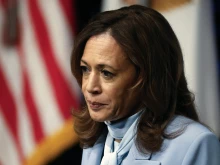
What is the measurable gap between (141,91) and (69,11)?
3.80 ft

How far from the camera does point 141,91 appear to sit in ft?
4.46

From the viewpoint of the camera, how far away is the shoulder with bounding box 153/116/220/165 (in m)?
1.28

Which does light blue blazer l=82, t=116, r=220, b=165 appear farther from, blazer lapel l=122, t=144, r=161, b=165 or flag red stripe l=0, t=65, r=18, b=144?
flag red stripe l=0, t=65, r=18, b=144

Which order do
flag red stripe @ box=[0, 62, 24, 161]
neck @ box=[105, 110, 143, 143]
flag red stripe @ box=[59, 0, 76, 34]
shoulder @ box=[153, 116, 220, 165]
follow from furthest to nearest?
flag red stripe @ box=[0, 62, 24, 161]
flag red stripe @ box=[59, 0, 76, 34]
neck @ box=[105, 110, 143, 143]
shoulder @ box=[153, 116, 220, 165]

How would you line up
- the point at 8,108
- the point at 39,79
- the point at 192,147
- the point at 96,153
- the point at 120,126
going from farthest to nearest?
the point at 8,108, the point at 39,79, the point at 96,153, the point at 120,126, the point at 192,147

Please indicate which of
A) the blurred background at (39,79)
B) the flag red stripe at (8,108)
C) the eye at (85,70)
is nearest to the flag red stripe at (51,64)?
the blurred background at (39,79)

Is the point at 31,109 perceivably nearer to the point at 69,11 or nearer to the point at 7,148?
the point at 7,148

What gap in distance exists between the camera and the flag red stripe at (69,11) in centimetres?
242

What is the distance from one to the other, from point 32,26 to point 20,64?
0.65 ft

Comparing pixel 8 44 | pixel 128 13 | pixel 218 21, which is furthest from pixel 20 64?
pixel 128 13

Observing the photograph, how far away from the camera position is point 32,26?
8.37 feet

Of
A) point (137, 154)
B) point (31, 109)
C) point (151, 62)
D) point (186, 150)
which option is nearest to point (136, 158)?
point (137, 154)

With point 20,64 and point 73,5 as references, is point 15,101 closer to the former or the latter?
point 20,64

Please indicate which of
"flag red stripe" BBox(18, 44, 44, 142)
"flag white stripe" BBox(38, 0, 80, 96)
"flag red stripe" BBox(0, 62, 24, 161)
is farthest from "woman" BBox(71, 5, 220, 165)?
"flag red stripe" BBox(0, 62, 24, 161)
